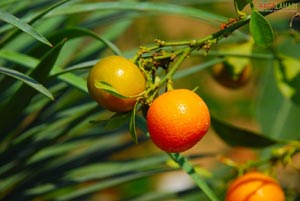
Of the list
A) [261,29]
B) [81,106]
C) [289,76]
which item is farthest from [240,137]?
[261,29]

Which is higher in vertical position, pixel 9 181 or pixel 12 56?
pixel 12 56

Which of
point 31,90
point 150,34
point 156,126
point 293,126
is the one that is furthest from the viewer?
point 150,34

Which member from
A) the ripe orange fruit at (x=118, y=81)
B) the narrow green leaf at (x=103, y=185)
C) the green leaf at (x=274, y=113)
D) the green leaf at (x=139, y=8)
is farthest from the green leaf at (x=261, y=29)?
the green leaf at (x=274, y=113)

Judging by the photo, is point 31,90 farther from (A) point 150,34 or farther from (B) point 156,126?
(A) point 150,34

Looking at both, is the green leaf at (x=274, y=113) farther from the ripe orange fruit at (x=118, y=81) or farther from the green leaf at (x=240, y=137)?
the ripe orange fruit at (x=118, y=81)

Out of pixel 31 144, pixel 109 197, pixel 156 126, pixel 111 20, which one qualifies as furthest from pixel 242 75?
pixel 109 197

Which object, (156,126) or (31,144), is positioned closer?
(156,126)

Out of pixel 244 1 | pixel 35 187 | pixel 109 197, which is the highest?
pixel 244 1

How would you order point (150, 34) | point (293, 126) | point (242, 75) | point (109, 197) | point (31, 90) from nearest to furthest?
point (31, 90) → point (242, 75) → point (293, 126) → point (109, 197) → point (150, 34)
